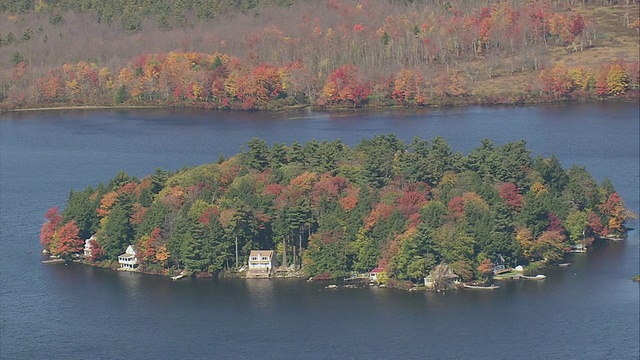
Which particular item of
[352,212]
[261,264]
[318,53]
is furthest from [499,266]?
[318,53]

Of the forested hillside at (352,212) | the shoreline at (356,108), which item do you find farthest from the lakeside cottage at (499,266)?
the shoreline at (356,108)

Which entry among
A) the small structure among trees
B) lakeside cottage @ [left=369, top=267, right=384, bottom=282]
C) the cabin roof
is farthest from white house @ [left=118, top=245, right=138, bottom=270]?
the small structure among trees

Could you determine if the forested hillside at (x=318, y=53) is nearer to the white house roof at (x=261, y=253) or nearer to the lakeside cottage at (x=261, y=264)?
the white house roof at (x=261, y=253)

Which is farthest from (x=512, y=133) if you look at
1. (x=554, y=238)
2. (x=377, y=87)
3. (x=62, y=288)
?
(x=62, y=288)

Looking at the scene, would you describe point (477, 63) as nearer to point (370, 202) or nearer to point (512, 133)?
point (512, 133)

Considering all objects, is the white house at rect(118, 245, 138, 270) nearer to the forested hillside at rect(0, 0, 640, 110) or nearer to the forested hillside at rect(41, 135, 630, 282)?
the forested hillside at rect(41, 135, 630, 282)

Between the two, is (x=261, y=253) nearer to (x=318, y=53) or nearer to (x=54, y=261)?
(x=54, y=261)
